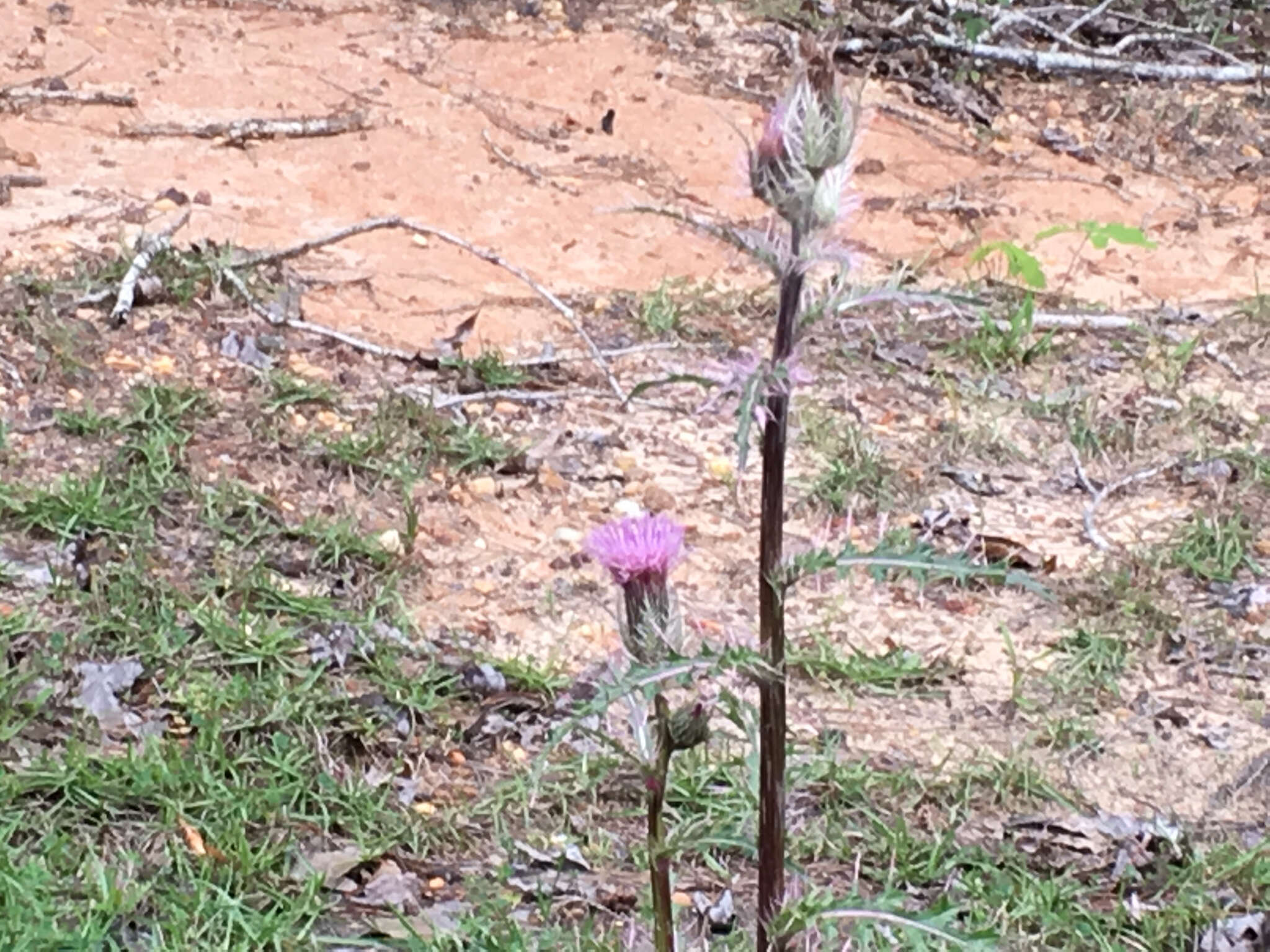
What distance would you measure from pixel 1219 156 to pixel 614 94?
98.6 inches

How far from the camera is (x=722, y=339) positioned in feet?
14.8

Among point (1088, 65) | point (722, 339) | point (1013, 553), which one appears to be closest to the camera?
point (1013, 553)

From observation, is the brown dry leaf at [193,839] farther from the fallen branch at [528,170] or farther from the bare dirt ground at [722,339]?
the fallen branch at [528,170]

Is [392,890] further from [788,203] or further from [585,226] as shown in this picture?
[585,226]

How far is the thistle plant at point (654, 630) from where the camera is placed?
62.5 inches

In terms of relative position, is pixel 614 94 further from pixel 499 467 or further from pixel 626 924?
pixel 626 924

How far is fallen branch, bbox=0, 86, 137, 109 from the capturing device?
18.0 feet

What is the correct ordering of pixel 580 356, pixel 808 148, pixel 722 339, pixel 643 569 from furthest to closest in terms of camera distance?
pixel 722 339 < pixel 580 356 < pixel 643 569 < pixel 808 148

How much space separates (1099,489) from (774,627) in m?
2.67

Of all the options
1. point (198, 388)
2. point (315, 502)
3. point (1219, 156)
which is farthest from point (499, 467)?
point (1219, 156)

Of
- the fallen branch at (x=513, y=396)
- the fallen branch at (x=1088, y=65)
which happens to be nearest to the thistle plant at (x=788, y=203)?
the fallen branch at (x=513, y=396)

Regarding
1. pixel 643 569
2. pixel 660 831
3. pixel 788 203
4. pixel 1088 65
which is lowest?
pixel 1088 65

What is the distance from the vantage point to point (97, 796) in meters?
2.58

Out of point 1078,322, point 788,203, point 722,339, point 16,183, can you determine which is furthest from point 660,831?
point 16,183
